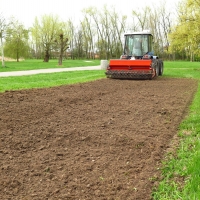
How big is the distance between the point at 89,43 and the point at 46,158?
58945 millimetres

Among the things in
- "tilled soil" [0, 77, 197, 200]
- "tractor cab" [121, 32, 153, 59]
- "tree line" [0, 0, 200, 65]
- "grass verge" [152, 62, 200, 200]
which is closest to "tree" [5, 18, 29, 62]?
"tree line" [0, 0, 200, 65]

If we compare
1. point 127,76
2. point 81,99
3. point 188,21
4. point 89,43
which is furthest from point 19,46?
point 81,99

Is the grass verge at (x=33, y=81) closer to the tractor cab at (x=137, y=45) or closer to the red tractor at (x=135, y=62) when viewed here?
the red tractor at (x=135, y=62)

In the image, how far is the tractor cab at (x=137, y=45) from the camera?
15312 millimetres

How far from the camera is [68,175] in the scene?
3.01m

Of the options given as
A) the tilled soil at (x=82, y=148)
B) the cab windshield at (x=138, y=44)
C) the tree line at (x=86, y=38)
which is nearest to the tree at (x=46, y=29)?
the tree line at (x=86, y=38)

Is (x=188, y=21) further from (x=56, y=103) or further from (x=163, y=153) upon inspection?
(x=163, y=153)

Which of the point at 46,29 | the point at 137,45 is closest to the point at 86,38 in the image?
the point at 46,29

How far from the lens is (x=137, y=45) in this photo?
15484 millimetres

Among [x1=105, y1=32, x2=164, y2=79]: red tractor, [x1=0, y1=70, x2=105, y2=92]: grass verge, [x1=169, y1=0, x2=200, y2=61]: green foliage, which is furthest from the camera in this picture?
[x1=169, y1=0, x2=200, y2=61]: green foliage

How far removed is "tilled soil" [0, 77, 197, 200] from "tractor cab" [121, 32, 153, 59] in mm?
9014

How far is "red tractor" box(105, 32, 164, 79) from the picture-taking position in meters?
13.3

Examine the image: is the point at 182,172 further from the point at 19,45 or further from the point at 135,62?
the point at 19,45

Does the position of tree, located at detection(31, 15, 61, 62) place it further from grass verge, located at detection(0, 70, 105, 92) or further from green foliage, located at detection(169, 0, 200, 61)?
grass verge, located at detection(0, 70, 105, 92)
